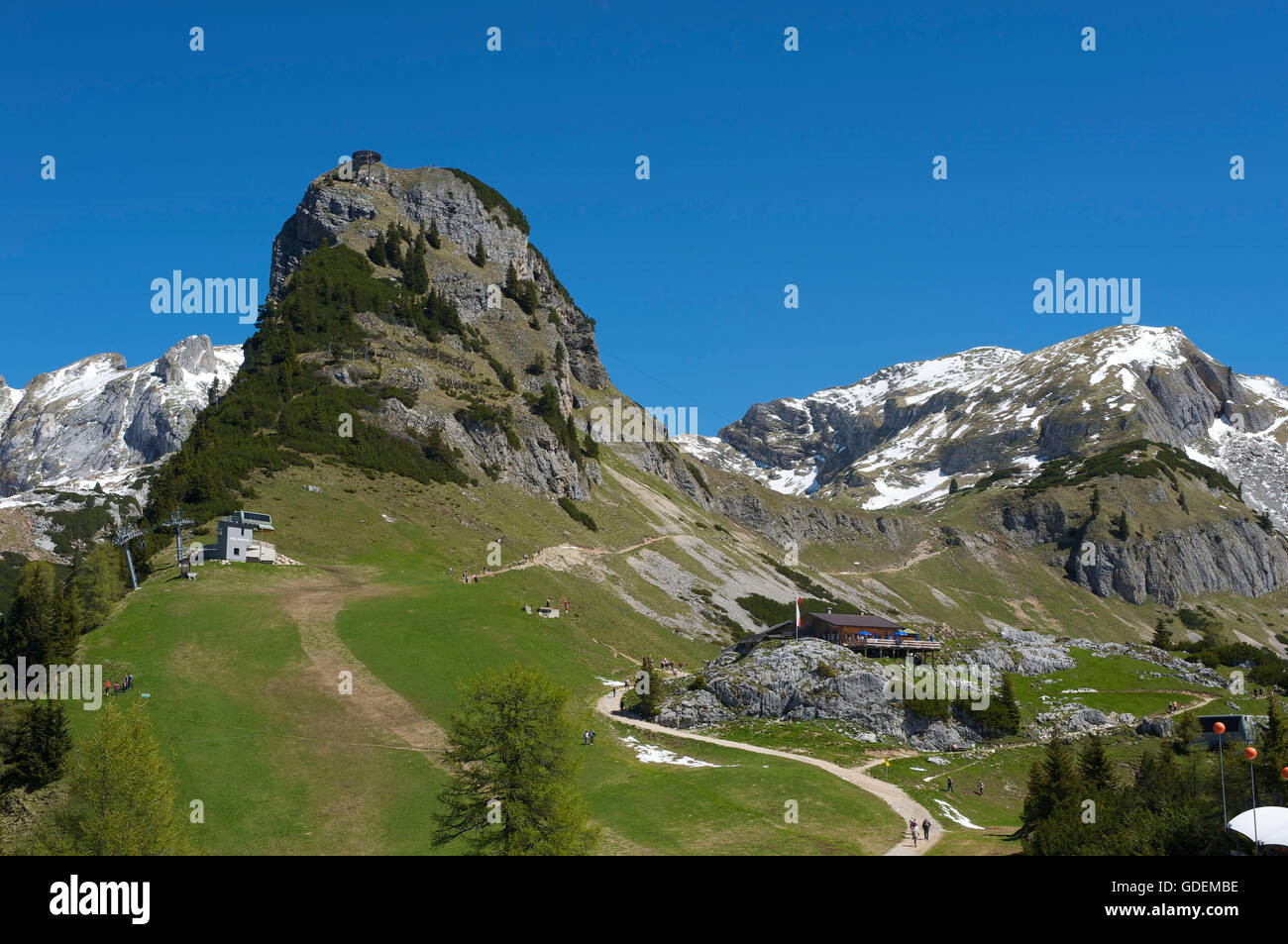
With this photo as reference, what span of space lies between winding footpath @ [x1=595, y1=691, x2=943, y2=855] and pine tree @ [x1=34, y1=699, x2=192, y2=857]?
1504 inches

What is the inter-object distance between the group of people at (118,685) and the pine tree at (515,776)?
31.0m

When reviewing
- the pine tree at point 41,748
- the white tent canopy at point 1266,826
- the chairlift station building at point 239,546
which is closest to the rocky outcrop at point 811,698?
the white tent canopy at point 1266,826

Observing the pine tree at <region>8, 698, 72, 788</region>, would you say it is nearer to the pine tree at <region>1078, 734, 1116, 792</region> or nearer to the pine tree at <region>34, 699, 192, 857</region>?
the pine tree at <region>34, 699, 192, 857</region>

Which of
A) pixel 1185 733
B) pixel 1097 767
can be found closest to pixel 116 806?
pixel 1097 767

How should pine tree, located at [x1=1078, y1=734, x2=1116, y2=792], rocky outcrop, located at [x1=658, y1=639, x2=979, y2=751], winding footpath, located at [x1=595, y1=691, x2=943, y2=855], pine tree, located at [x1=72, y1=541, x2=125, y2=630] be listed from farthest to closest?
rocky outcrop, located at [x1=658, y1=639, x2=979, y2=751] < pine tree, located at [x1=72, y1=541, x2=125, y2=630] < pine tree, located at [x1=1078, y1=734, x2=1116, y2=792] < winding footpath, located at [x1=595, y1=691, x2=943, y2=855]

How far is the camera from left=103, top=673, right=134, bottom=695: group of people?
199 ft

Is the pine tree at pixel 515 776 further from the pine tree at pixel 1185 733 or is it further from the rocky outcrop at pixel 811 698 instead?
the pine tree at pixel 1185 733

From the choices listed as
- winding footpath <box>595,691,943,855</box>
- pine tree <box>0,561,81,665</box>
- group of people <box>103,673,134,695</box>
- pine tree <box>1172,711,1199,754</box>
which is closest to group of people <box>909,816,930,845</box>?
winding footpath <box>595,691,943,855</box>

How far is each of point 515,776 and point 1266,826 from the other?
3302 cm

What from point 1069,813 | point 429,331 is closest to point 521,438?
point 429,331

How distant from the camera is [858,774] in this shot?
69688 mm

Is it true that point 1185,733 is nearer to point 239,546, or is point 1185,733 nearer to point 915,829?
point 915,829
